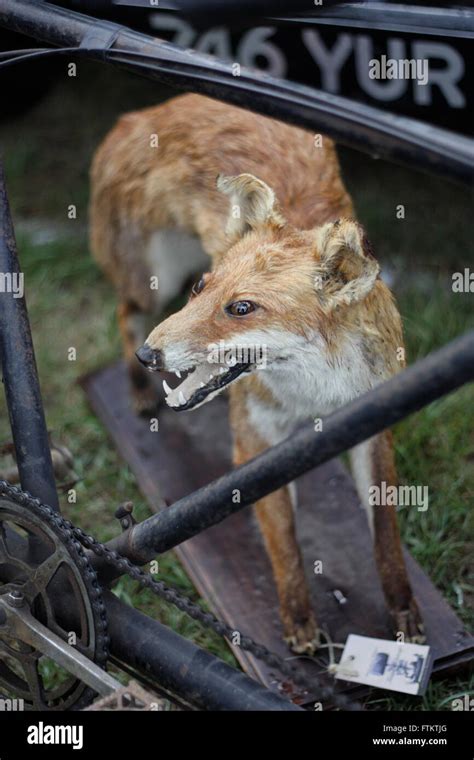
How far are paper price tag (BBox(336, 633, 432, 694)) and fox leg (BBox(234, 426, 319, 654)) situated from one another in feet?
0.58

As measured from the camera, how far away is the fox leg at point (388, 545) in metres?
3.65

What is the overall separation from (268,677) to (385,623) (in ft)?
1.70

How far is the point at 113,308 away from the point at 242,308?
2.90 meters

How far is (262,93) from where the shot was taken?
2.47 m

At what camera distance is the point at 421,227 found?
575 cm

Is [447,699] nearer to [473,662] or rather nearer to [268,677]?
[473,662]

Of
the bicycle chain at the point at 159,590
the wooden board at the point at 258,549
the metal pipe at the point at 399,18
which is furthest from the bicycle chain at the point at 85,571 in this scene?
the metal pipe at the point at 399,18

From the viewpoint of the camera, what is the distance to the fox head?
2852mm

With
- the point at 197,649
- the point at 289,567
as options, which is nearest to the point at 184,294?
the point at 289,567

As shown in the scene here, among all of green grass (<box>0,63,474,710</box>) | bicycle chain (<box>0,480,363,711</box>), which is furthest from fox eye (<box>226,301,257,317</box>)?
green grass (<box>0,63,474,710</box>)

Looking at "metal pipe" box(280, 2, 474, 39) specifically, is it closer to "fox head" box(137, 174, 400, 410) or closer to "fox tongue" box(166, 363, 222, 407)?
"fox head" box(137, 174, 400, 410)

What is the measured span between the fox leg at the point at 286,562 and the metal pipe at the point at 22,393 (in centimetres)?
103
